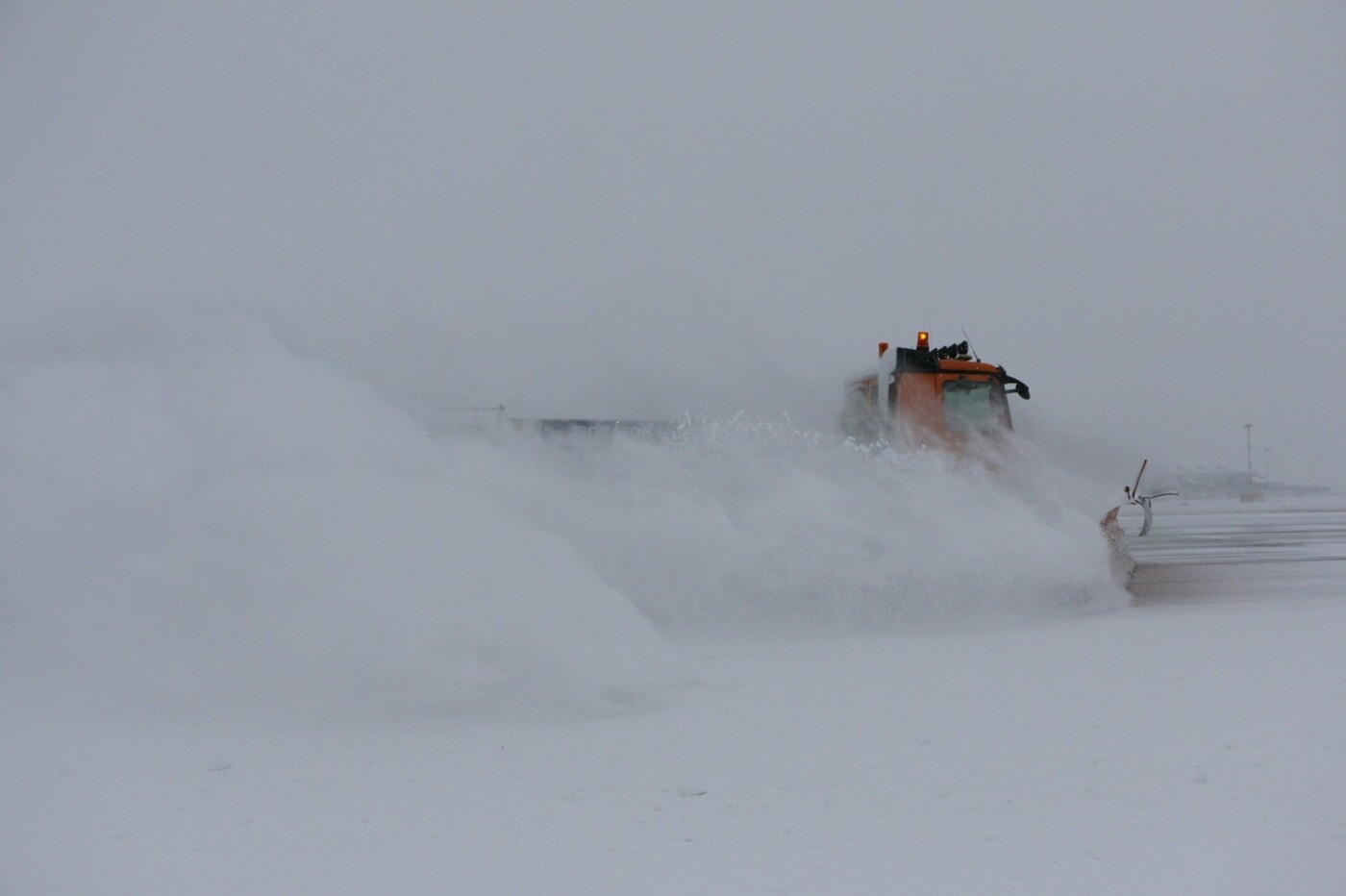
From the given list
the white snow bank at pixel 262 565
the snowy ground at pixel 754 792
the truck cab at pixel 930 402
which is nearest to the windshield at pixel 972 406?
the truck cab at pixel 930 402

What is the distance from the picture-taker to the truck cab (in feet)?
34.1

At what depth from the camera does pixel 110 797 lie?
428 cm

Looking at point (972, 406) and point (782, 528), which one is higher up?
point (972, 406)

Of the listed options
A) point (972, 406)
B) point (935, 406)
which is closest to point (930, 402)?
point (935, 406)

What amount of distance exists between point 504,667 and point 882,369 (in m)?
6.40

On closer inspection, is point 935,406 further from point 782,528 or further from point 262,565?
point 262,565

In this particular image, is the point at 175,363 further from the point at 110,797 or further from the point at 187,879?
the point at 187,879

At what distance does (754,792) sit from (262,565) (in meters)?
3.77

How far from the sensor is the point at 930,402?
1055cm

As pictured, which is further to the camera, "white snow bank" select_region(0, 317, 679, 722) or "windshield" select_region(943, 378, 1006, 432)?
"windshield" select_region(943, 378, 1006, 432)

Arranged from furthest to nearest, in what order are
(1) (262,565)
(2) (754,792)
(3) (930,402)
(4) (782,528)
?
(3) (930,402)
(4) (782,528)
(1) (262,565)
(2) (754,792)

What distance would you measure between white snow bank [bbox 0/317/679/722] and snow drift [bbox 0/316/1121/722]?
2 cm

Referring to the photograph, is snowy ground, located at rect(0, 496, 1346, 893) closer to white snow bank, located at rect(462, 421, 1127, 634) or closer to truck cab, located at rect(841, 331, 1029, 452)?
white snow bank, located at rect(462, 421, 1127, 634)

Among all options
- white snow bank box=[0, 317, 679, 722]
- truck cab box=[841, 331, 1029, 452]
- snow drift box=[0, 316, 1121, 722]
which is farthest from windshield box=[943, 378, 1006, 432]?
white snow bank box=[0, 317, 679, 722]
